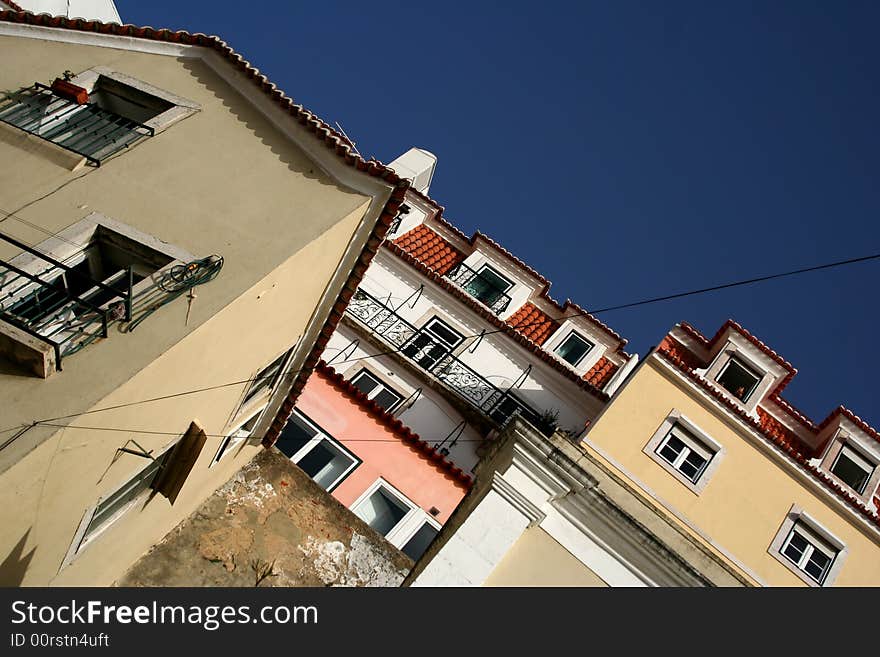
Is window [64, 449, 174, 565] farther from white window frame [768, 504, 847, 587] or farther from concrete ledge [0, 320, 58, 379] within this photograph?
white window frame [768, 504, 847, 587]

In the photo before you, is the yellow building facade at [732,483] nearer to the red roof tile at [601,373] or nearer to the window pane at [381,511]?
the window pane at [381,511]

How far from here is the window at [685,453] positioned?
14461 millimetres

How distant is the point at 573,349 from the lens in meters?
22.9

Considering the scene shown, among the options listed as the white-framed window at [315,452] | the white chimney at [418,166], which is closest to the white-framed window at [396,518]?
the white-framed window at [315,452]

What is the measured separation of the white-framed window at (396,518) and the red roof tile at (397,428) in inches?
43.3

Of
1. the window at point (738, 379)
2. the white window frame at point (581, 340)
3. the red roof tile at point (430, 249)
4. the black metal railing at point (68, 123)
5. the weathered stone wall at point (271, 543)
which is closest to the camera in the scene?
the black metal railing at point (68, 123)

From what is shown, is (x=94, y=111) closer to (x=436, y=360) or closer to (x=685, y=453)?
(x=685, y=453)

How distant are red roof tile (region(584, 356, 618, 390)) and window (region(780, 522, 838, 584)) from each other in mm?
7961

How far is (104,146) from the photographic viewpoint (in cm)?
949

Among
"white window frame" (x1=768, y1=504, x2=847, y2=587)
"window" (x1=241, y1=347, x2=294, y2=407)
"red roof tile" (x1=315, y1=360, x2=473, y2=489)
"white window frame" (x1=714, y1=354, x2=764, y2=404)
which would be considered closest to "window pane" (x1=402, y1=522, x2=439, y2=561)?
"red roof tile" (x1=315, y1=360, x2=473, y2=489)

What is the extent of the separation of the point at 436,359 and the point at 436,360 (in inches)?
3.8

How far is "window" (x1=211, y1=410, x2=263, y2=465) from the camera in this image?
1155cm

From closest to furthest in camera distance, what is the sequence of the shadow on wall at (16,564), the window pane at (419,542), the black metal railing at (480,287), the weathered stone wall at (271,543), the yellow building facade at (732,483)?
the shadow on wall at (16,564)
the weathered stone wall at (271,543)
the yellow building facade at (732,483)
the window pane at (419,542)
the black metal railing at (480,287)
